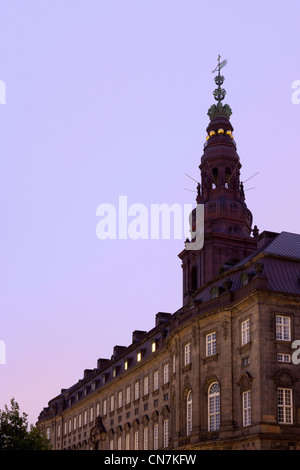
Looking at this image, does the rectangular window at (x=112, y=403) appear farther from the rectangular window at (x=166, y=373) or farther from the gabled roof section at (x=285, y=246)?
the gabled roof section at (x=285, y=246)

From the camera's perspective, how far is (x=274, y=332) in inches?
2176

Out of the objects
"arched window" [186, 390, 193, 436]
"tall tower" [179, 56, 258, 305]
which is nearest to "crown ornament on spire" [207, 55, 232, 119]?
"tall tower" [179, 56, 258, 305]

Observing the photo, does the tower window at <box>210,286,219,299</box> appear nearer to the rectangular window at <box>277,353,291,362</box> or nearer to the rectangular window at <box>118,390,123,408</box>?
the rectangular window at <box>277,353,291,362</box>

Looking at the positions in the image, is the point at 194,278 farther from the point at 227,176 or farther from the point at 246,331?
the point at 246,331

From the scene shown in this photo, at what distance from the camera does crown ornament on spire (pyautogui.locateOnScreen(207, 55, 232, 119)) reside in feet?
333

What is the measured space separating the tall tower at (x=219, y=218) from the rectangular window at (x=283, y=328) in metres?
34.1

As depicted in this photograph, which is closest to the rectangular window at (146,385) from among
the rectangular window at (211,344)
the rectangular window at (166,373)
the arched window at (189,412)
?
the rectangular window at (166,373)

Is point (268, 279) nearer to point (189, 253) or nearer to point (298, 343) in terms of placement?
point (298, 343)

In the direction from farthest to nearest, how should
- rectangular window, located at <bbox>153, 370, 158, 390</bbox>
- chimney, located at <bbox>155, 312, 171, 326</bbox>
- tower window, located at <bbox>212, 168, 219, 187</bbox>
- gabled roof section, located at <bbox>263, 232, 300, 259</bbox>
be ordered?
1. tower window, located at <bbox>212, 168, 219, 187</bbox>
2. chimney, located at <bbox>155, 312, 171, 326</bbox>
3. rectangular window, located at <bbox>153, 370, 158, 390</bbox>
4. gabled roof section, located at <bbox>263, 232, 300, 259</bbox>

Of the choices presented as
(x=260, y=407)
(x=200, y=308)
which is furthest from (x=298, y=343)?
(x=200, y=308)

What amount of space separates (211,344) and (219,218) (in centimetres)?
3487

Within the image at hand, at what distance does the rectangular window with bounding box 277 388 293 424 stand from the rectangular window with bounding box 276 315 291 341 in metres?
3.77

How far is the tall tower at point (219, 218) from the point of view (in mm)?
91625

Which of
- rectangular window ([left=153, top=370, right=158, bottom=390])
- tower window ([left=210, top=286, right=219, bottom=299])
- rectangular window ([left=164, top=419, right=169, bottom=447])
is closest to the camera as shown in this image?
tower window ([left=210, top=286, right=219, bottom=299])
